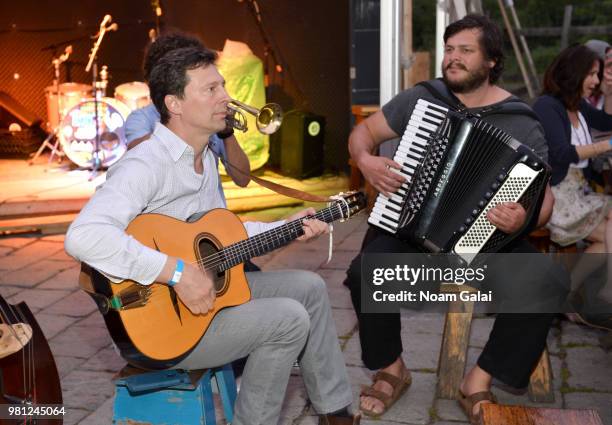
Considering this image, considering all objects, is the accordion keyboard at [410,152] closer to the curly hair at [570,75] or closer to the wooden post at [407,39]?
the curly hair at [570,75]

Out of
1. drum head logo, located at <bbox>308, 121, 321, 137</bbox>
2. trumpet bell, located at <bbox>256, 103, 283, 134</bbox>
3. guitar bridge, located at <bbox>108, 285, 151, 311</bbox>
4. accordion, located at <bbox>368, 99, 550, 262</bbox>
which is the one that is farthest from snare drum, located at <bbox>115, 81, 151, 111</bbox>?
guitar bridge, located at <bbox>108, 285, 151, 311</bbox>

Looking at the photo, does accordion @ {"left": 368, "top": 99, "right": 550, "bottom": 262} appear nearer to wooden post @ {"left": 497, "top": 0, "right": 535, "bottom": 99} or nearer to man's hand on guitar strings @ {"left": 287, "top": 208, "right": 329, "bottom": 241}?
man's hand on guitar strings @ {"left": 287, "top": 208, "right": 329, "bottom": 241}

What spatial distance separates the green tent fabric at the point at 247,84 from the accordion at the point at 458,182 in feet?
14.4

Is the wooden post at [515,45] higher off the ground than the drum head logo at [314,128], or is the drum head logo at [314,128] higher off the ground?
the wooden post at [515,45]

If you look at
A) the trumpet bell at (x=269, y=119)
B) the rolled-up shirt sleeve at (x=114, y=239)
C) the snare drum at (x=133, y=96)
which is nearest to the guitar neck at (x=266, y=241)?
the rolled-up shirt sleeve at (x=114, y=239)

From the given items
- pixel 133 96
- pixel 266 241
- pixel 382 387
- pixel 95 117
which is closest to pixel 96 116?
pixel 95 117

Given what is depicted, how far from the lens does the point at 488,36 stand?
12.6 ft

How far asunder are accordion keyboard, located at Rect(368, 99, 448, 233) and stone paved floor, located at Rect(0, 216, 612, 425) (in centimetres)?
77

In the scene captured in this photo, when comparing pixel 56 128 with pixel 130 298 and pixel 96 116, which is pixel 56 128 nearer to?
pixel 96 116

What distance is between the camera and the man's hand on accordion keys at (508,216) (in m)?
3.41

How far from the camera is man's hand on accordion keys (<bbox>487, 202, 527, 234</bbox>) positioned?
3410mm

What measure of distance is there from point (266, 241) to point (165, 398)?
2.09 feet

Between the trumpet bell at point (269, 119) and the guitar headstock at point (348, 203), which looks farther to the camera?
the trumpet bell at point (269, 119)

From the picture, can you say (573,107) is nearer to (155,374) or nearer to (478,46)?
(478,46)
